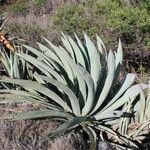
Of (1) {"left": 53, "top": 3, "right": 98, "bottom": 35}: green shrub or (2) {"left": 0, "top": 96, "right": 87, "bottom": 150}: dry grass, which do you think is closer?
(2) {"left": 0, "top": 96, "right": 87, "bottom": 150}: dry grass

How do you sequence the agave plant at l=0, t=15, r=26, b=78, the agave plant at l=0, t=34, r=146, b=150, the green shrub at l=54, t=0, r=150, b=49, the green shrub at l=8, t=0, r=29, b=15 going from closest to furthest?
the agave plant at l=0, t=34, r=146, b=150 → the agave plant at l=0, t=15, r=26, b=78 → the green shrub at l=54, t=0, r=150, b=49 → the green shrub at l=8, t=0, r=29, b=15

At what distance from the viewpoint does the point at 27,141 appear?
448 cm

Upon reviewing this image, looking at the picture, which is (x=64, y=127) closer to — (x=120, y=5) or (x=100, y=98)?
(x=100, y=98)

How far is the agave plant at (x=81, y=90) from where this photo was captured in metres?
4.93

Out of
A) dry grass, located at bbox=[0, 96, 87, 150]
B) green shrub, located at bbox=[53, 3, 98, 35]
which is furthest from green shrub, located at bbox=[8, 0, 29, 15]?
dry grass, located at bbox=[0, 96, 87, 150]

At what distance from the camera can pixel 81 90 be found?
202 inches

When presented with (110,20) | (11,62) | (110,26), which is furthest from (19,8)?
(11,62)

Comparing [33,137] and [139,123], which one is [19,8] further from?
[33,137]

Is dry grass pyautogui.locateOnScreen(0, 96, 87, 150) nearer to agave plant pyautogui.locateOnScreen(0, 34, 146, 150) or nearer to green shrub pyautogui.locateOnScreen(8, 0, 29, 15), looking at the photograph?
agave plant pyautogui.locateOnScreen(0, 34, 146, 150)

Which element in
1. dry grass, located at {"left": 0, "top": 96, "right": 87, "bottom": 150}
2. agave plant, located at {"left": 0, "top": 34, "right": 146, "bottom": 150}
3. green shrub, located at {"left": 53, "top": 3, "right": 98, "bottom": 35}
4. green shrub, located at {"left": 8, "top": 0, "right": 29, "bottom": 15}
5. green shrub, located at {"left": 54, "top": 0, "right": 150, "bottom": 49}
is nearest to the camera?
dry grass, located at {"left": 0, "top": 96, "right": 87, "bottom": 150}

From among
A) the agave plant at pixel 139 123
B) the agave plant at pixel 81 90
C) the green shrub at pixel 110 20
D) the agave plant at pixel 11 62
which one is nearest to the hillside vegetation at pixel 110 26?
the green shrub at pixel 110 20

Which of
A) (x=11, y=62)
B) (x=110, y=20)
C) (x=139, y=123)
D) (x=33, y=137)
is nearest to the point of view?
(x=33, y=137)

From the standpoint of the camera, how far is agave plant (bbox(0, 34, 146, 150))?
4926 millimetres

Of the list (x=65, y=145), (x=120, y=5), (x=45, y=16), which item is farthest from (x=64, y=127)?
(x=45, y=16)
